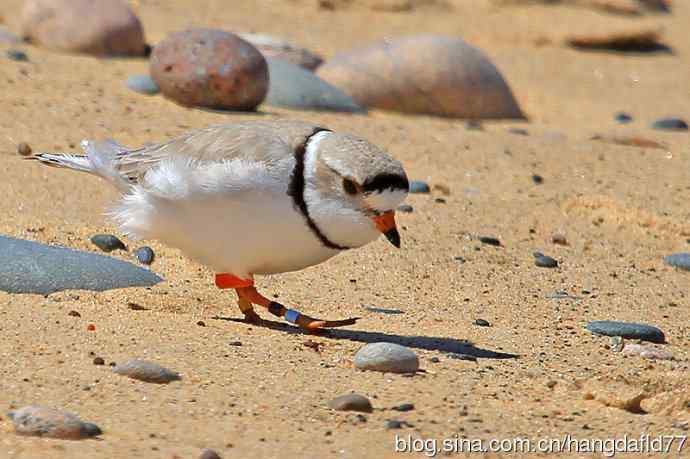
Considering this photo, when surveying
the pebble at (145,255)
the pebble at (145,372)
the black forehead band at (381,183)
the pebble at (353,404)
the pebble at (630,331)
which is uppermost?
the black forehead band at (381,183)

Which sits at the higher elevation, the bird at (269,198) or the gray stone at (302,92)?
the bird at (269,198)

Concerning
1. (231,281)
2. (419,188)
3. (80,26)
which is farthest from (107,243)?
(80,26)

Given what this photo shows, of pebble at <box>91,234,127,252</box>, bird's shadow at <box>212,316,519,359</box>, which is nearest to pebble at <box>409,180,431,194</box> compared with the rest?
pebble at <box>91,234,127,252</box>

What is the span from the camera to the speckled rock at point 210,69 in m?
8.89

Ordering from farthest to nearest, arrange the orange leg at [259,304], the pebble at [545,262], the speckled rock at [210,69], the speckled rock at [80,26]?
the speckled rock at [80,26], the speckled rock at [210,69], the pebble at [545,262], the orange leg at [259,304]

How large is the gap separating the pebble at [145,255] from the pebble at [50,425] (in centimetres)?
226

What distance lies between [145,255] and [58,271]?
0.68 m

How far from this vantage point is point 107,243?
643cm

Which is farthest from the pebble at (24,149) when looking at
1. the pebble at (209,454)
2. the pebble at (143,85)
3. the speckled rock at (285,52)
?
the pebble at (209,454)

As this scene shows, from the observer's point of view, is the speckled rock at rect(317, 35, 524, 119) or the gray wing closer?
the gray wing

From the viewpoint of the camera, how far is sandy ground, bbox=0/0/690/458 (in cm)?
438

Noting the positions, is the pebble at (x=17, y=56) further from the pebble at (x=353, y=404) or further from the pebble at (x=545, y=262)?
the pebble at (x=353, y=404)

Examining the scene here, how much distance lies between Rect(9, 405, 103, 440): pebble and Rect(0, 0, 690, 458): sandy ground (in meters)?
0.04

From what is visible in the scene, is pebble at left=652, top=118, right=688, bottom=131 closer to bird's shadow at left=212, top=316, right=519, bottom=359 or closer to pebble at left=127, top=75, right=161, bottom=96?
pebble at left=127, top=75, right=161, bottom=96
